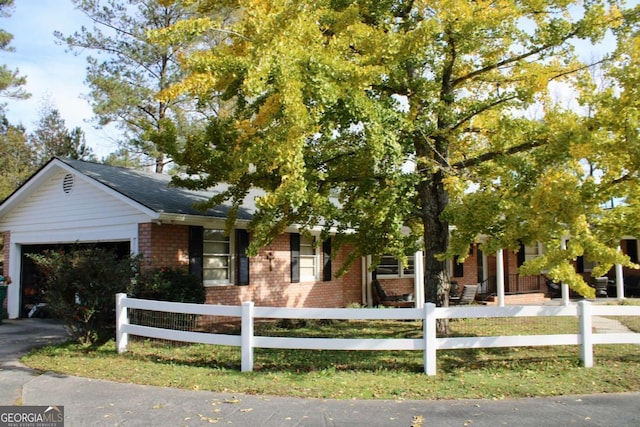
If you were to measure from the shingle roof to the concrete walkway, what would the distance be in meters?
5.17

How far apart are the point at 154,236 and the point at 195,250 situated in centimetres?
109

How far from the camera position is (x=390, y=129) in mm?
9055

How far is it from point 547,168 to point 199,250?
797 cm

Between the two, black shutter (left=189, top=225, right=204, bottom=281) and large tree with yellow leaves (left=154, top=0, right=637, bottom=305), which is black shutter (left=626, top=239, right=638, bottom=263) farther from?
black shutter (left=189, top=225, right=204, bottom=281)

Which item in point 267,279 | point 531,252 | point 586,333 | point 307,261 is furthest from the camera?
point 531,252

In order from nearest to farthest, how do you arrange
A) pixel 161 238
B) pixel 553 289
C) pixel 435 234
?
pixel 435 234 → pixel 161 238 → pixel 553 289

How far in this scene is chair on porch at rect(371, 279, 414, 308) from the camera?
17672 millimetres

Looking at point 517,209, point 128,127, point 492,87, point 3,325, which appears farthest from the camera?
point 128,127

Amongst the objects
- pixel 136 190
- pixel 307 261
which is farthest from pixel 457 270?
pixel 136 190

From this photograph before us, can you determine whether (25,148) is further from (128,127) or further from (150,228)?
(150,228)

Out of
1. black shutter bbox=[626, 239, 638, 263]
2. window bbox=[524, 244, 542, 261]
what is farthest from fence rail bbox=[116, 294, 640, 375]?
black shutter bbox=[626, 239, 638, 263]

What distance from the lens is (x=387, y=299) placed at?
17812mm

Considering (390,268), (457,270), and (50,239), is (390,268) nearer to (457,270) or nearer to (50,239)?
(457,270)

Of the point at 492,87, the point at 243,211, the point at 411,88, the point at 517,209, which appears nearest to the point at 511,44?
the point at 492,87
